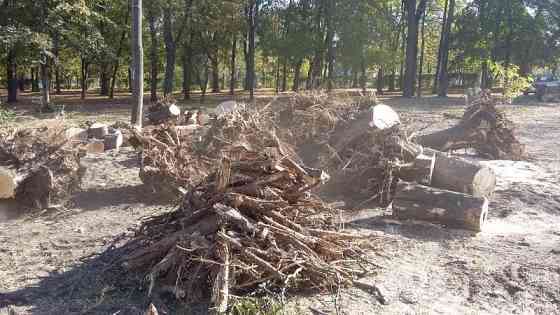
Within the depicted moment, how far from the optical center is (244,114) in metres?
7.37

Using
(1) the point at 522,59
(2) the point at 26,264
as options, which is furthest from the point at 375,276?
(1) the point at 522,59

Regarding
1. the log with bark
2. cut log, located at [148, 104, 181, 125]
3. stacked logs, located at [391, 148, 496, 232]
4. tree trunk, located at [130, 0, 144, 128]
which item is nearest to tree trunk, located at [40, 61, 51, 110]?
tree trunk, located at [130, 0, 144, 128]

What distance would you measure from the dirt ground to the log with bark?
2.43m

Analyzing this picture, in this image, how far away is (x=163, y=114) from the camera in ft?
37.9

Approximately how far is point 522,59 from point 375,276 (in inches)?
1381

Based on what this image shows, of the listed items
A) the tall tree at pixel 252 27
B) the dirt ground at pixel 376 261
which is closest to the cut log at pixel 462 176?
the dirt ground at pixel 376 261

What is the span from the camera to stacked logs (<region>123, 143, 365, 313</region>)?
367cm

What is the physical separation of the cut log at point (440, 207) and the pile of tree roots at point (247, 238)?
1.51 meters

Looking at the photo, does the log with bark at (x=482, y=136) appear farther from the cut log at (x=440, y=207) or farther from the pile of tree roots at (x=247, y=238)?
the pile of tree roots at (x=247, y=238)

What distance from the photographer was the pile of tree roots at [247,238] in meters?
3.67

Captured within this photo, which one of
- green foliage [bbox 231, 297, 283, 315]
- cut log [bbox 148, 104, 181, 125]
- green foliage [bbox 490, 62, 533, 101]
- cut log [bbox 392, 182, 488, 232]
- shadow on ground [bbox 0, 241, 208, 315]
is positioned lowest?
shadow on ground [bbox 0, 241, 208, 315]

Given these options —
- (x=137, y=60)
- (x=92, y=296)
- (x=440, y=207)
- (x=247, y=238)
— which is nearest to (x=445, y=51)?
(x=137, y=60)

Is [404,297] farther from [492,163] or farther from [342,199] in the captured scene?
[492,163]

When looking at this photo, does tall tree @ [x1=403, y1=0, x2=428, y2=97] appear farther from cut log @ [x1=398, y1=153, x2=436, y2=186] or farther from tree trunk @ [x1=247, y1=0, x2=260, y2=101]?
cut log @ [x1=398, y1=153, x2=436, y2=186]
